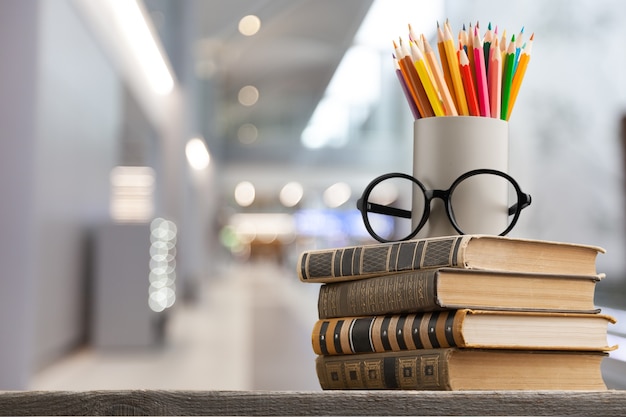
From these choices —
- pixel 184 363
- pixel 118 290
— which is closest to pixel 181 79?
pixel 118 290

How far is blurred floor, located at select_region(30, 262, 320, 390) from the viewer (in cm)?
449

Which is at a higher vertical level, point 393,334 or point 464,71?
point 464,71

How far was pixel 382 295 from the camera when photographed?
0.85 meters

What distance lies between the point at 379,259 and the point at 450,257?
10 centimetres

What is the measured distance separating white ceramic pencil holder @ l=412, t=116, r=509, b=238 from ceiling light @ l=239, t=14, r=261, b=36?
9753mm

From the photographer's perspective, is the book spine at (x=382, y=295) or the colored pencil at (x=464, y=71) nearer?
the book spine at (x=382, y=295)

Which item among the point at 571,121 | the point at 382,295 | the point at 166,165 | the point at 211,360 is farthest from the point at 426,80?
the point at 166,165

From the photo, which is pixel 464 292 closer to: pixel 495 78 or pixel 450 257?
pixel 450 257

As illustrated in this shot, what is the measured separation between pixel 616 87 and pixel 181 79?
7636mm

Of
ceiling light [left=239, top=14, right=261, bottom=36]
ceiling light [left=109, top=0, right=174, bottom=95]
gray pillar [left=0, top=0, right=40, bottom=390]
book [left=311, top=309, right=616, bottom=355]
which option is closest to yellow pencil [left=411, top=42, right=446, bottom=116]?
book [left=311, top=309, right=616, bottom=355]

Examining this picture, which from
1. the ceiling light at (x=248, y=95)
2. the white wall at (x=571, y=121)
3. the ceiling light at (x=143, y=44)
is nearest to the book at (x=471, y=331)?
the white wall at (x=571, y=121)

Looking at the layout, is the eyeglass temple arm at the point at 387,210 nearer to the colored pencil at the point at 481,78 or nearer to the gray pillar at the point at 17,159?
the colored pencil at the point at 481,78

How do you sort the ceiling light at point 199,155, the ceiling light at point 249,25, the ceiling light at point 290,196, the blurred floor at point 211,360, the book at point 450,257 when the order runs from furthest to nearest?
the ceiling light at point 290,196, the ceiling light at point 199,155, the ceiling light at point 249,25, the blurred floor at point 211,360, the book at point 450,257

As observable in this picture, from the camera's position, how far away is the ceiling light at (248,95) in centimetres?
2141
